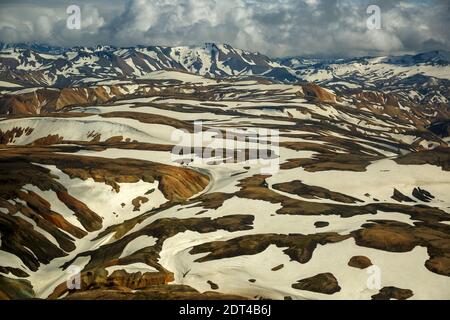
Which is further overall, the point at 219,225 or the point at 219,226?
the point at 219,225

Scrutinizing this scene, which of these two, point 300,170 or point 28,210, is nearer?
point 28,210

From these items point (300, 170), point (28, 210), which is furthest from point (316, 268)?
point (300, 170)

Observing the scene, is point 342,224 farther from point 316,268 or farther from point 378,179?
point 378,179

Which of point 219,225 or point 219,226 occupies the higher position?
point 219,225
